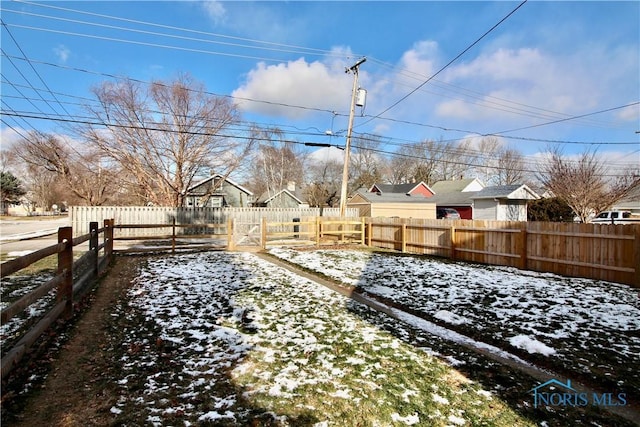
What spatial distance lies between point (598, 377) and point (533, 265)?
22.4ft

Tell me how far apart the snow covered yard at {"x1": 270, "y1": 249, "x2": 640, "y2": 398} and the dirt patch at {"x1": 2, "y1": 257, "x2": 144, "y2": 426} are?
410 centimetres

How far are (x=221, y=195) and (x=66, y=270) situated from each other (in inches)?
1098

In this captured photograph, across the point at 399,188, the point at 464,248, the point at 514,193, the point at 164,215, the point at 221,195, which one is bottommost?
the point at 464,248

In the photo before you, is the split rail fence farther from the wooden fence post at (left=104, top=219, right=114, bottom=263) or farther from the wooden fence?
the wooden fence

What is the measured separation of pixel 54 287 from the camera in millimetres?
4266

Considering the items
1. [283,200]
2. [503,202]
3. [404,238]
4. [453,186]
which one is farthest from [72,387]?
[453,186]

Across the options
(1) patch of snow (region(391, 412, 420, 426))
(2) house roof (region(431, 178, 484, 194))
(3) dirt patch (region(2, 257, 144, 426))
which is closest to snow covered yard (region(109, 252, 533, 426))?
(1) patch of snow (region(391, 412, 420, 426))

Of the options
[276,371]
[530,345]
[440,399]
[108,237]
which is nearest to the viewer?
[440,399]

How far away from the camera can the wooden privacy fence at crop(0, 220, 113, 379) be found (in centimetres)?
Result: 281

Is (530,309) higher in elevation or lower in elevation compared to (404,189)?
lower

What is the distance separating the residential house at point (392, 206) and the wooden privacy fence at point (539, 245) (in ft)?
50.1

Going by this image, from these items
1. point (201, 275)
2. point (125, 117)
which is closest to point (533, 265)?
point (201, 275)

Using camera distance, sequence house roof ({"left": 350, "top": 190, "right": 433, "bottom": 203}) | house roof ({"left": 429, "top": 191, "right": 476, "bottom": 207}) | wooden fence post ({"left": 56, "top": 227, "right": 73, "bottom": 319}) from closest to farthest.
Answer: wooden fence post ({"left": 56, "top": 227, "right": 73, "bottom": 319}) → house roof ({"left": 350, "top": 190, "right": 433, "bottom": 203}) → house roof ({"left": 429, "top": 191, "right": 476, "bottom": 207})

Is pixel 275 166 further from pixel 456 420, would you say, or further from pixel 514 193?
pixel 456 420
